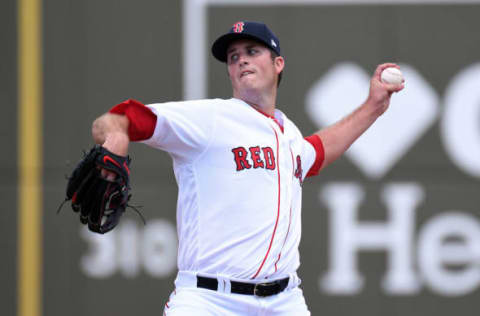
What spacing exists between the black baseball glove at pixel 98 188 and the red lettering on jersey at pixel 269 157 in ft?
1.81

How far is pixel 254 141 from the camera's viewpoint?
2.71 metres

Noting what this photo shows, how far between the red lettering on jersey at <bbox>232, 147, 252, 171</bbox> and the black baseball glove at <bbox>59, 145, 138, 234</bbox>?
44 cm

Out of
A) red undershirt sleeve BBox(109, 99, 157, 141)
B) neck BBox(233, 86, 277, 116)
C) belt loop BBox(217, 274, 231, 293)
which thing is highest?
neck BBox(233, 86, 277, 116)

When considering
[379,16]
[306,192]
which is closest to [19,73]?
[306,192]

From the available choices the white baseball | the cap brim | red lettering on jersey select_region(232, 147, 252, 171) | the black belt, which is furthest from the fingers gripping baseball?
the black belt

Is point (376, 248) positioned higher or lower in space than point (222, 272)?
lower

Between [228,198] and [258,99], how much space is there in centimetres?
44

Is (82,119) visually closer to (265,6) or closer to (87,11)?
(87,11)

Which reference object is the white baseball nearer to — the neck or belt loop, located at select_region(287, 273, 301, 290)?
the neck

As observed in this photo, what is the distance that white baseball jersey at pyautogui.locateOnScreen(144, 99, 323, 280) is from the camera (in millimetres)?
2633

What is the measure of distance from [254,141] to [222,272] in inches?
19.1

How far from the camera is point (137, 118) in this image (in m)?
2.37

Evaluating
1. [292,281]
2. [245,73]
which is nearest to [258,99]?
[245,73]

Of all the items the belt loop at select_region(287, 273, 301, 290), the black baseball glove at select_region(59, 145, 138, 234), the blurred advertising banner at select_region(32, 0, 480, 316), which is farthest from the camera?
the blurred advertising banner at select_region(32, 0, 480, 316)
